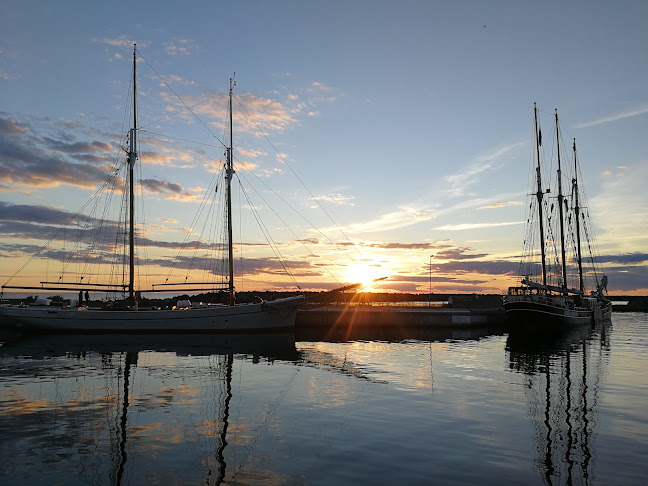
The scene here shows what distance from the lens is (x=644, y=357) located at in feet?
130

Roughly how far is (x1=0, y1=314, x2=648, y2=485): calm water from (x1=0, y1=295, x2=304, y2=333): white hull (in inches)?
774

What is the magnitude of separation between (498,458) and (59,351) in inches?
1438

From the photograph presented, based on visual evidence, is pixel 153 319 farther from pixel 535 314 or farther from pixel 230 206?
pixel 535 314

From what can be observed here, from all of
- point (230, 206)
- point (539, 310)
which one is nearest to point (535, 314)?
point (539, 310)

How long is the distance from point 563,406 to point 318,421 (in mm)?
10802

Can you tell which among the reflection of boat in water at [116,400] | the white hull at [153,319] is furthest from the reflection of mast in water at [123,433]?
the white hull at [153,319]

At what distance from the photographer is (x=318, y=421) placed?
670 inches

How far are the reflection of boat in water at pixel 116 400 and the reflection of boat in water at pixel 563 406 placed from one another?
9023 mm

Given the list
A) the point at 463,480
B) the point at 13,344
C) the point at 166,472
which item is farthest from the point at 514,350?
the point at 13,344

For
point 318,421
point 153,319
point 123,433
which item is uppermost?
point 153,319

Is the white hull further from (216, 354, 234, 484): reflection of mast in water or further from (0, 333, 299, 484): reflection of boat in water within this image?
(216, 354, 234, 484): reflection of mast in water

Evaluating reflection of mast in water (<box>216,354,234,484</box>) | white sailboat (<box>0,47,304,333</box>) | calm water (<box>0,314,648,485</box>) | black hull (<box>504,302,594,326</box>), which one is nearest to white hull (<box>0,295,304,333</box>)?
white sailboat (<box>0,47,304,333</box>)

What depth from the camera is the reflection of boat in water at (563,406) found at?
41.7 feet

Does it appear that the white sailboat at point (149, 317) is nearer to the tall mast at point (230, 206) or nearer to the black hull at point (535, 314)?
the tall mast at point (230, 206)
